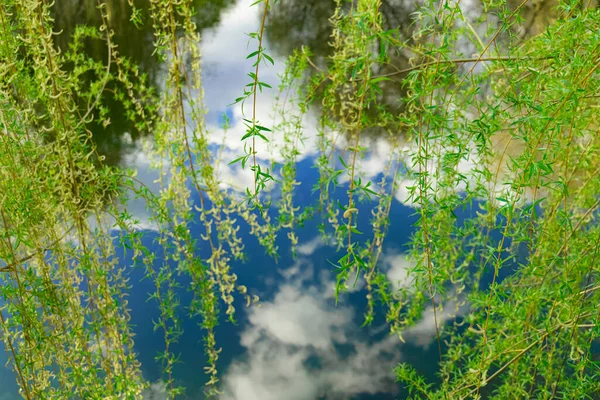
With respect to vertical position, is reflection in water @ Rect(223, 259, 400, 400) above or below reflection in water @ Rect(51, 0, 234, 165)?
below

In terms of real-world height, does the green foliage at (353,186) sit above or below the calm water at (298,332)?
below

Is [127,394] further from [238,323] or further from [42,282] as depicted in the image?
[238,323]

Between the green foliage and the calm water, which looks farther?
the calm water

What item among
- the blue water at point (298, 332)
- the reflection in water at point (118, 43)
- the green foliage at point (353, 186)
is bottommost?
the green foliage at point (353, 186)

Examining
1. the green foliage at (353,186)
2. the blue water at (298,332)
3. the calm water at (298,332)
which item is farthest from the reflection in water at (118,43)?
the green foliage at (353,186)

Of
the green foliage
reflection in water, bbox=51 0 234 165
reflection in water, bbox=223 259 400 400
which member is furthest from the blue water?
reflection in water, bbox=51 0 234 165

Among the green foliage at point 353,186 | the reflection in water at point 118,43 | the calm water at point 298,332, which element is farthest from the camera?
the reflection in water at point 118,43

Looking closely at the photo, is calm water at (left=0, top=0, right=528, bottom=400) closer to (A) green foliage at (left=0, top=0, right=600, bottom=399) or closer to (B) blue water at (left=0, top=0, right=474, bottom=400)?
(B) blue water at (left=0, top=0, right=474, bottom=400)

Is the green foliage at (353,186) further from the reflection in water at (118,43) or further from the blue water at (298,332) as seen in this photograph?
the reflection in water at (118,43)

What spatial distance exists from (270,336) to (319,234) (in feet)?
2.22

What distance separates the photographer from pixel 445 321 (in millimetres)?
3418

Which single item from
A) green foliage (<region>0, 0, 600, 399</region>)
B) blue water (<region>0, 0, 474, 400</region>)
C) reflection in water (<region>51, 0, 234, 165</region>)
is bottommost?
green foliage (<region>0, 0, 600, 399</region>)

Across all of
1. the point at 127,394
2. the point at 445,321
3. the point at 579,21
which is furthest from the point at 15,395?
the point at 579,21

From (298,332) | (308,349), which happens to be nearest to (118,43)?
(298,332)
